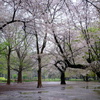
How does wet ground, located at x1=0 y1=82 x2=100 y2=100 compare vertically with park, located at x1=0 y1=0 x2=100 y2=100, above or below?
below

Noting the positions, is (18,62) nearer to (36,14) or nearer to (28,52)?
(28,52)

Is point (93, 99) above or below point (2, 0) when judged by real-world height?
below

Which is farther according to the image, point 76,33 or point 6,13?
point 76,33

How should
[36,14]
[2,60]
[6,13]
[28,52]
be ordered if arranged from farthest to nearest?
1. [28,52]
2. [2,60]
3. [6,13]
4. [36,14]

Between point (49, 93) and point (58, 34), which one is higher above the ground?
point (58, 34)

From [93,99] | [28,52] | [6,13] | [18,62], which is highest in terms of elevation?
[6,13]

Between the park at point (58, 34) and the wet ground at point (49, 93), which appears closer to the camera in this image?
the park at point (58, 34)

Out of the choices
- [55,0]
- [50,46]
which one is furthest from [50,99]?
[50,46]

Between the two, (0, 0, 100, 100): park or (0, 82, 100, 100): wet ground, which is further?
(0, 82, 100, 100): wet ground

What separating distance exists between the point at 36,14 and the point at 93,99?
6.78 meters

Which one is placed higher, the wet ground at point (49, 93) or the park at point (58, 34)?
the park at point (58, 34)

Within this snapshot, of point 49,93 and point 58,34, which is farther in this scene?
point 58,34

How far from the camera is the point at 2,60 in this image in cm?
3484

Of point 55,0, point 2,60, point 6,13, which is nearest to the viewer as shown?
point 55,0
